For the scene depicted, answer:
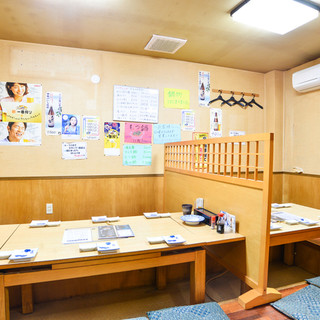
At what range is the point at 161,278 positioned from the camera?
2.55m

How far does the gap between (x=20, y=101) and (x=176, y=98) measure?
1.75 meters

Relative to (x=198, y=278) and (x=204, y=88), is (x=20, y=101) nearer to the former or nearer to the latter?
(x=204, y=88)

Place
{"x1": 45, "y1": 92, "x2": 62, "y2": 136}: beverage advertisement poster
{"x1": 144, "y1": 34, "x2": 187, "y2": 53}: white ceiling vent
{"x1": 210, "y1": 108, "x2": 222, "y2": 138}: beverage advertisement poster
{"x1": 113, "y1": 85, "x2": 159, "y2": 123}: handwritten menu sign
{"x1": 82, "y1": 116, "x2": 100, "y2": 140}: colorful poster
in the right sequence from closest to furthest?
{"x1": 144, "y1": 34, "x2": 187, "y2": 53}: white ceiling vent, {"x1": 45, "y1": 92, "x2": 62, "y2": 136}: beverage advertisement poster, {"x1": 82, "y1": 116, "x2": 100, "y2": 140}: colorful poster, {"x1": 113, "y1": 85, "x2": 159, "y2": 123}: handwritten menu sign, {"x1": 210, "y1": 108, "x2": 222, "y2": 138}: beverage advertisement poster

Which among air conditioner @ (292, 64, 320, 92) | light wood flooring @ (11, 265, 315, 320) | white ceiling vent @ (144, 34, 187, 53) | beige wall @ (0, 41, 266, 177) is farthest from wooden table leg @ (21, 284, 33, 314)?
air conditioner @ (292, 64, 320, 92)

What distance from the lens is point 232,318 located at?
1.41 m

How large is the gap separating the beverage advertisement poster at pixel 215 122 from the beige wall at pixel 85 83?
75 mm

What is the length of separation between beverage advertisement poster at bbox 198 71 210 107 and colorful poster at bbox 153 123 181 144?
1.59 feet

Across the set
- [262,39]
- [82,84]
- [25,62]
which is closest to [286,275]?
[262,39]

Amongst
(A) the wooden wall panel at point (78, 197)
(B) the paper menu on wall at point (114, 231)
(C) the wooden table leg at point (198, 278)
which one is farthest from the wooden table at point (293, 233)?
(A) the wooden wall panel at point (78, 197)

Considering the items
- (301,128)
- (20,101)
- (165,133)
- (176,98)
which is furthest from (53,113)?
(301,128)

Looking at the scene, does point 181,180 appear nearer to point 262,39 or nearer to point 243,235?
point 243,235

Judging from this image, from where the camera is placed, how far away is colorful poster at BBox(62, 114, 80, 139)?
2744 millimetres

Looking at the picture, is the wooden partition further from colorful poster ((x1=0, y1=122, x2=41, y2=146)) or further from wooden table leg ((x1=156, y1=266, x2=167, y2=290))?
colorful poster ((x1=0, y1=122, x2=41, y2=146))

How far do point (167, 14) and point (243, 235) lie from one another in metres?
1.84
